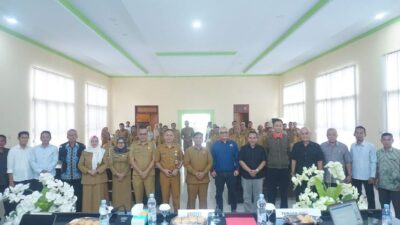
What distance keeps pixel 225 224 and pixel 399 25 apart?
5.22m

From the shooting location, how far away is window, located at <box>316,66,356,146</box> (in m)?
7.40

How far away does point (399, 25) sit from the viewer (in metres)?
5.61

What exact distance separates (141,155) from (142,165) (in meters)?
0.15

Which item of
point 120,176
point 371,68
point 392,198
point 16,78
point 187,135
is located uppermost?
point 371,68

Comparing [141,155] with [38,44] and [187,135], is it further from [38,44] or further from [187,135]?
[187,135]

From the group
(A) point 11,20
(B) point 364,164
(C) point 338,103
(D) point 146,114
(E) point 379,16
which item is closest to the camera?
(B) point 364,164

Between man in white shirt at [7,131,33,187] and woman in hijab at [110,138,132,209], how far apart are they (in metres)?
1.27

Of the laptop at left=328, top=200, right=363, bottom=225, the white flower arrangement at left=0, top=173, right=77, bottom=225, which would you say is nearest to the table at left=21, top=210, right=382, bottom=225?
the white flower arrangement at left=0, top=173, right=77, bottom=225

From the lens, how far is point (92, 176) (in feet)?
15.6

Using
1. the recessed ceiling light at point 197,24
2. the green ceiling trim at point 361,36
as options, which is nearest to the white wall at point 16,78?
the recessed ceiling light at point 197,24

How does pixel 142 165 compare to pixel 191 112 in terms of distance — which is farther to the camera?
pixel 191 112

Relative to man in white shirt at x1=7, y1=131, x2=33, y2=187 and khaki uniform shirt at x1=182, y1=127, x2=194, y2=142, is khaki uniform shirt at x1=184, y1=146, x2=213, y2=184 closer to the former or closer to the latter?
man in white shirt at x1=7, y1=131, x2=33, y2=187

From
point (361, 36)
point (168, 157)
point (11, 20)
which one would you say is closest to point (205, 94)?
point (361, 36)

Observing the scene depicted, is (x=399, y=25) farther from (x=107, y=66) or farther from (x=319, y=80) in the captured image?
(x=107, y=66)
